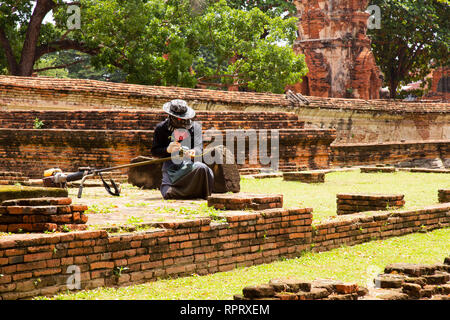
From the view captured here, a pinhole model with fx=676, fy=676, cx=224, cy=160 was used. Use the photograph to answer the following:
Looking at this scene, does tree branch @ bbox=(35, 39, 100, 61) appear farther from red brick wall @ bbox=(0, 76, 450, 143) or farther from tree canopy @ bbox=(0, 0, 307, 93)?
red brick wall @ bbox=(0, 76, 450, 143)

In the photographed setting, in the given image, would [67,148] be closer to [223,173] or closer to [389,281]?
[223,173]

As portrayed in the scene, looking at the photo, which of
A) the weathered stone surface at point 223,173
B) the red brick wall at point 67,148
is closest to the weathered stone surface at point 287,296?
the weathered stone surface at point 223,173

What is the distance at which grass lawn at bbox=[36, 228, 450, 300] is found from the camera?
13.4 ft

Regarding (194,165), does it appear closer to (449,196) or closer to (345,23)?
(449,196)

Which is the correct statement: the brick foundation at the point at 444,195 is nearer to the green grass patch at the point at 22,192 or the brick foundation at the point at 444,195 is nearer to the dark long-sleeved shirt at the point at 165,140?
the dark long-sleeved shirt at the point at 165,140

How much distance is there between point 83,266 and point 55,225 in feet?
1.10

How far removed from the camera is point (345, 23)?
87.8ft

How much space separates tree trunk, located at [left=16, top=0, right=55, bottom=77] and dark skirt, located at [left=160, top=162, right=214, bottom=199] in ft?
51.0

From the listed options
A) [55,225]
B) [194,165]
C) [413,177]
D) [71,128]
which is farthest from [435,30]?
[55,225]

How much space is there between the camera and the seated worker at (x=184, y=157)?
6703 mm

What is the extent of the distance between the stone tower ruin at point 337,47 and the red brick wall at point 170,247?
21.2m

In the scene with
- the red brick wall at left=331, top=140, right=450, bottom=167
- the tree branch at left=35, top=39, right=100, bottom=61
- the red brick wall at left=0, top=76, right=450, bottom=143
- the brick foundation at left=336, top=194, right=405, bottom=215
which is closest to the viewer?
the brick foundation at left=336, top=194, right=405, bottom=215

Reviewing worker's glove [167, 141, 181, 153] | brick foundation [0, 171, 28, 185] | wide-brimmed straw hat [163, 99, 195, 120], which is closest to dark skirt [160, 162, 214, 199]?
worker's glove [167, 141, 181, 153]

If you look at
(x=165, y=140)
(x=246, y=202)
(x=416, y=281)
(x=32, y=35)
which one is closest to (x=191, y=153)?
(x=165, y=140)
